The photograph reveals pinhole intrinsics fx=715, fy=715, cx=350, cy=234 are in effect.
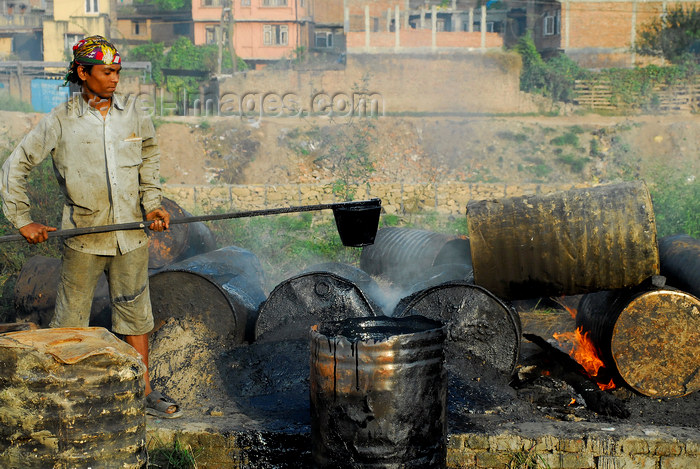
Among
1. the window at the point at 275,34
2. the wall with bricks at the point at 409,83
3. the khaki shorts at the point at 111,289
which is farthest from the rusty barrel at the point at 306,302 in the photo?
the window at the point at 275,34

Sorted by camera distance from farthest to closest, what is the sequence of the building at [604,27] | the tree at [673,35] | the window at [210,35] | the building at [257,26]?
the window at [210,35] → the building at [257,26] → the building at [604,27] → the tree at [673,35]

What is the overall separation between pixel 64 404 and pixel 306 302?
2940mm

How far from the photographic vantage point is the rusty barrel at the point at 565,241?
5355 mm

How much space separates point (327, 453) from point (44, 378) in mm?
1422

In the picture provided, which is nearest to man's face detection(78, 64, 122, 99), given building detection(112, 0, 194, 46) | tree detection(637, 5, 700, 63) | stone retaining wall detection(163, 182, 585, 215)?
stone retaining wall detection(163, 182, 585, 215)

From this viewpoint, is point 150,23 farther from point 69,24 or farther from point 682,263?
point 682,263

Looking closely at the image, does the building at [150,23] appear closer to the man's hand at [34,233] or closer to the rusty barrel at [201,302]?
the rusty barrel at [201,302]

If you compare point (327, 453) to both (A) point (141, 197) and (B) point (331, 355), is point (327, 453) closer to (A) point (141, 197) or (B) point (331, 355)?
(B) point (331, 355)

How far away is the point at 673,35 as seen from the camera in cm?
3672

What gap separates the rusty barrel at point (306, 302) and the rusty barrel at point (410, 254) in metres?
2.31

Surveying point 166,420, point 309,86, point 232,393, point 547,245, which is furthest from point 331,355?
point 309,86

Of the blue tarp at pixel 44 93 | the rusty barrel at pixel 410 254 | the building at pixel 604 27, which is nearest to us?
the rusty barrel at pixel 410 254

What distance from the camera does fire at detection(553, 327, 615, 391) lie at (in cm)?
562

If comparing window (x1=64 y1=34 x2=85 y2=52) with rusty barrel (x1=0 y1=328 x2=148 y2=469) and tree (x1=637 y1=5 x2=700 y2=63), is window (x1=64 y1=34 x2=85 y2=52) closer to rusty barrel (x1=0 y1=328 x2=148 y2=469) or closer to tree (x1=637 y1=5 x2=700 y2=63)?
tree (x1=637 y1=5 x2=700 y2=63)
